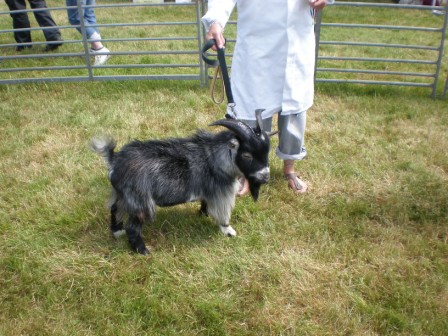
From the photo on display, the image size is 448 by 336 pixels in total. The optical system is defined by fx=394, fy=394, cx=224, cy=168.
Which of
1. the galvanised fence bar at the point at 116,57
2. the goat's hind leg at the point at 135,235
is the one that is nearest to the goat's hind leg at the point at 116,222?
the goat's hind leg at the point at 135,235

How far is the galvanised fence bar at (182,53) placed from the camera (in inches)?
241

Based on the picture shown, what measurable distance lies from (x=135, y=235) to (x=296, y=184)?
1620mm

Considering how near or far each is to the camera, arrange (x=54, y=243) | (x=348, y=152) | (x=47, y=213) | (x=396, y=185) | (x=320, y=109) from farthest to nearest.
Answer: (x=320, y=109), (x=348, y=152), (x=396, y=185), (x=47, y=213), (x=54, y=243)

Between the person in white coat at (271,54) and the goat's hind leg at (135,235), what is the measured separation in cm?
108

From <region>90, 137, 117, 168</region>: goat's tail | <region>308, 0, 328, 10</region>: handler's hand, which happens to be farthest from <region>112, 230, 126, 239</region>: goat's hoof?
<region>308, 0, 328, 10</region>: handler's hand

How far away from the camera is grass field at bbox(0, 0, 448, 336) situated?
2.50 m

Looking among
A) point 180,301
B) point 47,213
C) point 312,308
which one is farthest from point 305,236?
point 47,213

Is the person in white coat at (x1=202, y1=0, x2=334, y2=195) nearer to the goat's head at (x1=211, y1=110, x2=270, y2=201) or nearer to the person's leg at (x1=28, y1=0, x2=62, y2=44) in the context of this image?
the goat's head at (x1=211, y1=110, x2=270, y2=201)

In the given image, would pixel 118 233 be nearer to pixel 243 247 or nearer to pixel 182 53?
pixel 243 247

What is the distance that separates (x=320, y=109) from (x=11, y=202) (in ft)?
12.8

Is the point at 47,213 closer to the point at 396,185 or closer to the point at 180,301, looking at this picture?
the point at 180,301

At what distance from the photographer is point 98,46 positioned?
6883 mm

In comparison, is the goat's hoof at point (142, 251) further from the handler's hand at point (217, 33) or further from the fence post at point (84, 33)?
the fence post at point (84, 33)

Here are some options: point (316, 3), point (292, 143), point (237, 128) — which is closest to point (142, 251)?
point (237, 128)
